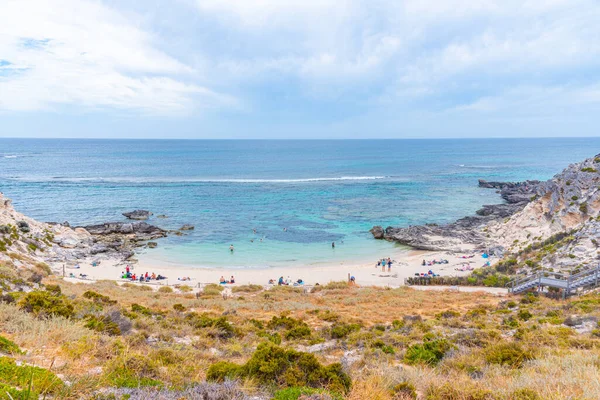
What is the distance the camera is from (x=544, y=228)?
32.2 metres

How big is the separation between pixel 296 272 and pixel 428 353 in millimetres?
23050

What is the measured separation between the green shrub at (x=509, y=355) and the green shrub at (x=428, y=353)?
112 centimetres

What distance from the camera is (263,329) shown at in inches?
507

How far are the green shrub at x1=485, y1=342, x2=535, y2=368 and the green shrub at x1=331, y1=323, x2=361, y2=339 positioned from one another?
475 centimetres

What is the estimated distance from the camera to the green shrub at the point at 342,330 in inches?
486

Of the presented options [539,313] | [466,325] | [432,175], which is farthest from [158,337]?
[432,175]

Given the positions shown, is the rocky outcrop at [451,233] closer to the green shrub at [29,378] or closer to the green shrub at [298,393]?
the green shrub at [298,393]

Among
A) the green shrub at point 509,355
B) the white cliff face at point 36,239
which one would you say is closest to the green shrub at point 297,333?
the green shrub at point 509,355

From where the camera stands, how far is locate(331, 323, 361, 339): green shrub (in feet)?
40.5

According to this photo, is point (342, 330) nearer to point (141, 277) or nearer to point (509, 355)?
point (509, 355)

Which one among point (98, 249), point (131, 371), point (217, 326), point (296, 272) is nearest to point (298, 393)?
point (131, 371)

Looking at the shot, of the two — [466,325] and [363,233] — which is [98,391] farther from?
[363,233]

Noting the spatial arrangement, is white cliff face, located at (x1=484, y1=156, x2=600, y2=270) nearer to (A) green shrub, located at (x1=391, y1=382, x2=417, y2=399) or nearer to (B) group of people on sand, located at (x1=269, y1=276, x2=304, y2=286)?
(B) group of people on sand, located at (x1=269, y1=276, x2=304, y2=286)

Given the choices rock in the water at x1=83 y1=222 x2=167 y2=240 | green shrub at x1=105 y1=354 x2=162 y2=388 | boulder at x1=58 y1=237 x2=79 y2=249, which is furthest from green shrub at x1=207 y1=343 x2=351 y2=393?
rock in the water at x1=83 y1=222 x2=167 y2=240
